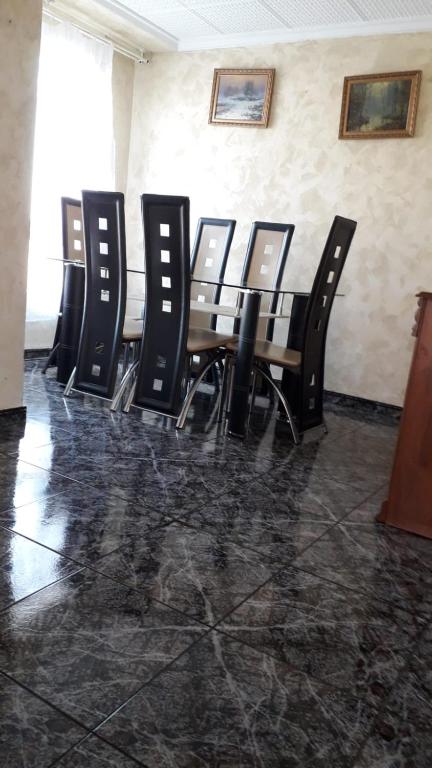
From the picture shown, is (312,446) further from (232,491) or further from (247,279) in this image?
(247,279)

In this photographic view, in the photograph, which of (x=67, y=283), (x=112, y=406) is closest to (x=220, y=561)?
(x=112, y=406)

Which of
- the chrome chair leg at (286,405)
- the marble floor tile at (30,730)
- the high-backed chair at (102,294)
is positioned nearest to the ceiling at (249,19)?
the high-backed chair at (102,294)

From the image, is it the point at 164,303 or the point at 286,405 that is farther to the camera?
the point at 286,405

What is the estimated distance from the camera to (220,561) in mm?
1873

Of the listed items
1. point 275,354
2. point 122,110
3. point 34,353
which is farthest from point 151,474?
point 122,110

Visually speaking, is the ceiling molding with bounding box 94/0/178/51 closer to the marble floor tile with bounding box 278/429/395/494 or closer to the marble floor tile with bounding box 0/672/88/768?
the marble floor tile with bounding box 278/429/395/494

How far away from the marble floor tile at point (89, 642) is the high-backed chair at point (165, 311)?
1.63 meters

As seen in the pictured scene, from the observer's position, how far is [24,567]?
66.1 inches

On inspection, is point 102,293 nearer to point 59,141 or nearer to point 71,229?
point 71,229

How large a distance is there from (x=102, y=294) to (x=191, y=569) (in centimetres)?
199

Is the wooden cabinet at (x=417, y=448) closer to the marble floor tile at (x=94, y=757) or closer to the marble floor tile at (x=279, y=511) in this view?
the marble floor tile at (x=279, y=511)

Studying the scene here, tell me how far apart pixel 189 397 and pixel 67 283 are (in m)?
1.09

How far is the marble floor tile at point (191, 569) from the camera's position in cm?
163

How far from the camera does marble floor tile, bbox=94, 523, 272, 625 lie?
5.36ft
